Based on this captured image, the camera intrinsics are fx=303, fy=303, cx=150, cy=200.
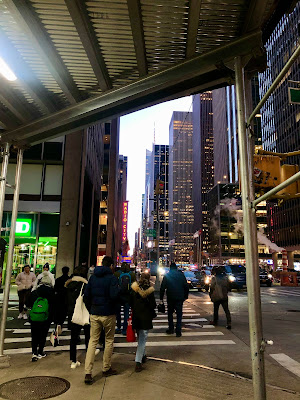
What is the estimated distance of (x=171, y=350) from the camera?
7191 mm

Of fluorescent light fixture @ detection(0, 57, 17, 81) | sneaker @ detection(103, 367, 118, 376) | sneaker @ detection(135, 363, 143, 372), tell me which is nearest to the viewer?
fluorescent light fixture @ detection(0, 57, 17, 81)

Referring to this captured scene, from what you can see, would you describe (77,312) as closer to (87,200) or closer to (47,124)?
(47,124)

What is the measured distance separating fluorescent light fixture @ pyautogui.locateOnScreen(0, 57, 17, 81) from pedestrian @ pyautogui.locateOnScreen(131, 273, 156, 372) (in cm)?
436

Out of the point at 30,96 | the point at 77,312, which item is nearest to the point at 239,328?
the point at 77,312

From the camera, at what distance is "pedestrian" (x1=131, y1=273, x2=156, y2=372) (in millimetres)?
5916

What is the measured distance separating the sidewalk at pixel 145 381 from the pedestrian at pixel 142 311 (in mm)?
458

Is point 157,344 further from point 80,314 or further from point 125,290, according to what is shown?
point 80,314

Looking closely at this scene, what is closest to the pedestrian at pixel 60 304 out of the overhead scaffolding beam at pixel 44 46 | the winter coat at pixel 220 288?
the winter coat at pixel 220 288

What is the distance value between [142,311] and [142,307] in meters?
0.08

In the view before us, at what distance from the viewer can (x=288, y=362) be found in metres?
6.36

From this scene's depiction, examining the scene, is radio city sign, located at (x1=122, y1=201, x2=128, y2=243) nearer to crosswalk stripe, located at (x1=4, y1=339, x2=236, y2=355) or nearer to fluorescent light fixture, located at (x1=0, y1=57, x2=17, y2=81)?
crosswalk stripe, located at (x1=4, y1=339, x2=236, y2=355)

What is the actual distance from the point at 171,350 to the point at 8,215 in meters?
15.1

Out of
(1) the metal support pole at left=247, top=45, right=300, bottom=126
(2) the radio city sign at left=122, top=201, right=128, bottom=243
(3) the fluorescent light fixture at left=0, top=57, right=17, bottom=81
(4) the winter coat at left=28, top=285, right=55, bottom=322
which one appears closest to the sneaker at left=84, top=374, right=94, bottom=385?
(4) the winter coat at left=28, top=285, right=55, bottom=322

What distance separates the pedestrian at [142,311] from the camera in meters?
5.92
